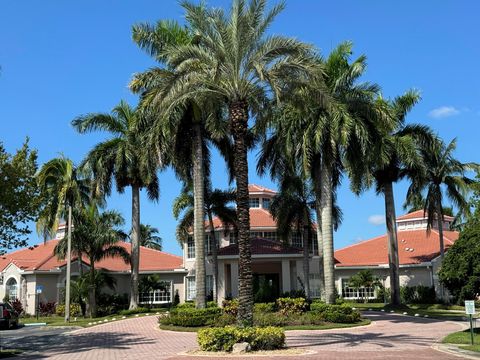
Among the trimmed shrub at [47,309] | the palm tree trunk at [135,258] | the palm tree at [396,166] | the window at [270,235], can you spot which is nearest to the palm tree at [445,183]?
the palm tree at [396,166]

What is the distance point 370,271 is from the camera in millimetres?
46656

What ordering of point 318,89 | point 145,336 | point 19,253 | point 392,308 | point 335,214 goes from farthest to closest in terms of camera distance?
point 19,253
point 335,214
point 392,308
point 145,336
point 318,89

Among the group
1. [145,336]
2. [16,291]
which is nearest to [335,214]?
[145,336]

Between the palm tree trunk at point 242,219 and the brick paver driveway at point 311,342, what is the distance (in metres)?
2.12

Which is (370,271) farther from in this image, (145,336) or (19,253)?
(19,253)

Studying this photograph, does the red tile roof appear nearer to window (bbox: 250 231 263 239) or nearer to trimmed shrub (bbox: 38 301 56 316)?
trimmed shrub (bbox: 38 301 56 316)

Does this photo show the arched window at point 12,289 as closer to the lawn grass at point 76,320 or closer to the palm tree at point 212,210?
the lawn grass at point 76,320

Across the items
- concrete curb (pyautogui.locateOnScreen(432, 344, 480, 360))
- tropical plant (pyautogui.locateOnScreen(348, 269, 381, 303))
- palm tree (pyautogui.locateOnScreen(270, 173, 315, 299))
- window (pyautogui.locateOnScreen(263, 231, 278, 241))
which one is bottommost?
concrete curb (pyautogui.locateOnScreen(432, 344, 480, 360))

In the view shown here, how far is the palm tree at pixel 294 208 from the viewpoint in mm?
37403

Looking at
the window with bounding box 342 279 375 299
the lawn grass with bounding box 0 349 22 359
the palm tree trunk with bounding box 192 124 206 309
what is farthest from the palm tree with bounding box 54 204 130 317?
the window with bounding box 342 279 375 299

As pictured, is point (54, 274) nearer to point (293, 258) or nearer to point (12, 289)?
point (12, 289)

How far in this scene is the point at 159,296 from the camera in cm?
4722

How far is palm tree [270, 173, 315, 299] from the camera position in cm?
3740

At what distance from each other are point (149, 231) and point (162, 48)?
56.4 m
